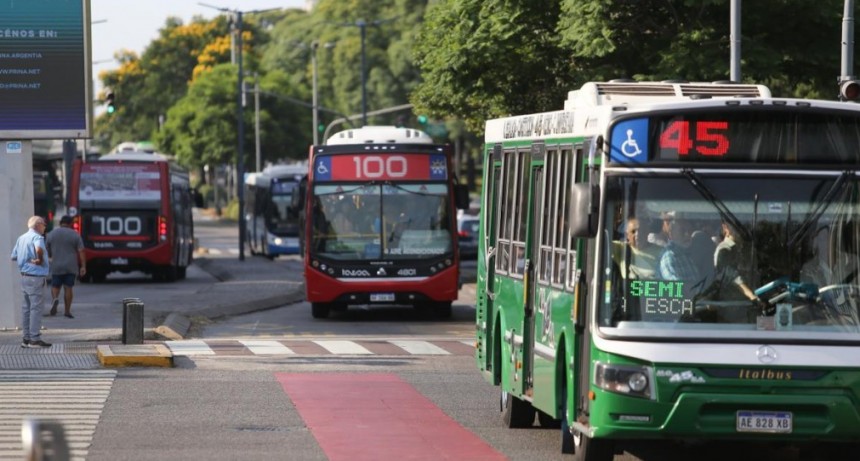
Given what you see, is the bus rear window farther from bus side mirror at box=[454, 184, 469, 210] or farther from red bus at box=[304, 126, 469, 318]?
bus side mirror at box=[454, 184, 469, 210]

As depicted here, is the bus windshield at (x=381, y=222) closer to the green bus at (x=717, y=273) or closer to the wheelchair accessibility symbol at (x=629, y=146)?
the green bus at (x=717, y=273)

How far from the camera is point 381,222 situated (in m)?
30.9

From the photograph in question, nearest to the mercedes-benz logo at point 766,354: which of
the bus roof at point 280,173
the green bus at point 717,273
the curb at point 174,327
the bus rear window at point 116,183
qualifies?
the green bus at point 717,273

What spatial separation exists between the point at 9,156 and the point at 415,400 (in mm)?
11260

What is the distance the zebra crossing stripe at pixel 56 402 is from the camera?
14031 mm

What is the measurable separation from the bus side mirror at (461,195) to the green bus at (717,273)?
1857cm

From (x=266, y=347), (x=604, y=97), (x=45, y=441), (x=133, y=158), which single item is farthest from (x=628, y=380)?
(x=133, y=158)

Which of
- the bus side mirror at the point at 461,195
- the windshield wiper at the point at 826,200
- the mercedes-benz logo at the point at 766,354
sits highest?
the windshield wiper at the point at 826,200

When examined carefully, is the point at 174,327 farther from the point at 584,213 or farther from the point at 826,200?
the point at 826,200

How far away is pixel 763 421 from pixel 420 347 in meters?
13.6

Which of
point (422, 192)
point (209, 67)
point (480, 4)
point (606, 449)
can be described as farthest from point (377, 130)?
point (209, 67)

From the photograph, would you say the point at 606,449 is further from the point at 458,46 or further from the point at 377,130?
the point at 458,46

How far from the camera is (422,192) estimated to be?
30.8m

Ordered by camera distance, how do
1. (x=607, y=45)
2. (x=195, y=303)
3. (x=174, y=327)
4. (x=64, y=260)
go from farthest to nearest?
(x=195, y=303), (x=64, y=260), (x=607, y=45), (x=174, y=327)
